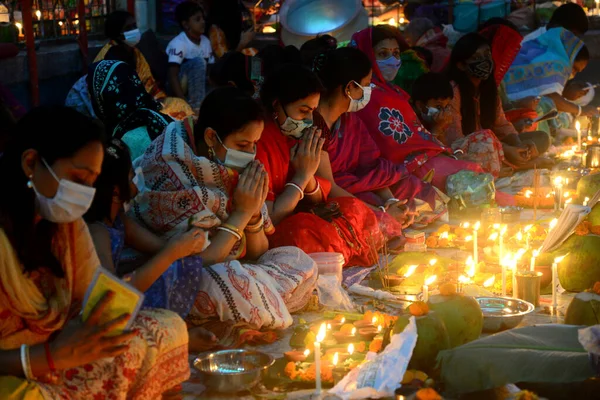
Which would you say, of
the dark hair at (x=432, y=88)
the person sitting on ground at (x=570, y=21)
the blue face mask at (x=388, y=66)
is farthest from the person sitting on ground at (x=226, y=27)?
the blue face mask at (x=388, y=66)

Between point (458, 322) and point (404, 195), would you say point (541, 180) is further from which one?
point (458, 322)

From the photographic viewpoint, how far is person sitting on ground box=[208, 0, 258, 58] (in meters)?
12.6

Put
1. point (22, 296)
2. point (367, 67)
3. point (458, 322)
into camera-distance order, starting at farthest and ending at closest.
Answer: point (367, 67), point (458, 322), point (22, 296)

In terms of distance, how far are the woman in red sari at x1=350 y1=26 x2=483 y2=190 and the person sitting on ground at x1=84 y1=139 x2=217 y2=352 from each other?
11.1ft

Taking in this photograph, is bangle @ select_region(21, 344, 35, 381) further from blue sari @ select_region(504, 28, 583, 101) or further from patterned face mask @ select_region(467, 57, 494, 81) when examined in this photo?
blue sari @ select_region(504, 28, 583, 101)

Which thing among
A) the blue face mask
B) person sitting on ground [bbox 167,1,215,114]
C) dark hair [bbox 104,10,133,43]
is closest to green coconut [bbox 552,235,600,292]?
the blue face mask

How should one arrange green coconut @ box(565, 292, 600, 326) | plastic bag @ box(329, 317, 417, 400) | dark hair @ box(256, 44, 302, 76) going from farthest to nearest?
dark hair @ box(256, 44, 302, 76) < green coconut @ box(565, 292, 600, 326) < plastic bag @ box(329, 317, 417, 400)

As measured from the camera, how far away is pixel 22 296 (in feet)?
10.5

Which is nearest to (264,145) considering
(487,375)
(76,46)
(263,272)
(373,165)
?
(263,272)

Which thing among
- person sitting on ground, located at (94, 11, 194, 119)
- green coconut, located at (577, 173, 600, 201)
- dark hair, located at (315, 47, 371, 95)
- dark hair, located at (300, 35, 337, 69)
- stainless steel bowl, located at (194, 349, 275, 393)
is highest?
person sitting on ground, located at (94, 11, 194, 119)

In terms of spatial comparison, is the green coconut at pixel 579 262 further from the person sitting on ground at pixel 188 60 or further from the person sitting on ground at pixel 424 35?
the person sitting on ground at pixel 424 35

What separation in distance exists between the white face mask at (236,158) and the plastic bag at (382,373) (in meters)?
1.42

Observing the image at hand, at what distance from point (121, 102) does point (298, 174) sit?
131cm

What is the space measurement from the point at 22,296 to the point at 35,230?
0.25m
